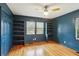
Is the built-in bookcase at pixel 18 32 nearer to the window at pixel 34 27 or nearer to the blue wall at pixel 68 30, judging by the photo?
the window at pixel 34 27

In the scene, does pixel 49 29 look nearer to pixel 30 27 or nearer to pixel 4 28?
pixel 30 27

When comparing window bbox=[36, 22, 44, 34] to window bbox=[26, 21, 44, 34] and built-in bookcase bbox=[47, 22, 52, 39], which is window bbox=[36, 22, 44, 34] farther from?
built-in bookcase bbox=[47, 22, 52, 39]

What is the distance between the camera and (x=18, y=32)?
5395 millimetres

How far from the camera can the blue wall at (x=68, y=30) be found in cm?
419

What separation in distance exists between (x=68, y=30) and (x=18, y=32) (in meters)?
2.61

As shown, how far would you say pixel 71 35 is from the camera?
441 cm

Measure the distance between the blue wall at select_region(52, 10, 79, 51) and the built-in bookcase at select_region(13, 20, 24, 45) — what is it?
2.09 metres

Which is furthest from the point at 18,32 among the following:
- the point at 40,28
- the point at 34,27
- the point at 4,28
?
the point at 4,28

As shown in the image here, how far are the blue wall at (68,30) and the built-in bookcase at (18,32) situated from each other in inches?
82.2

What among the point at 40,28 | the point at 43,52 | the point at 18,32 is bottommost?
the point at 43,52

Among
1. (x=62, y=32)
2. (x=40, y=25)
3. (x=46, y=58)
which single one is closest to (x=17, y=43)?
(x=40, y=25)

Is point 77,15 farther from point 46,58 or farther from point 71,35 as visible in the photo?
point 46,58

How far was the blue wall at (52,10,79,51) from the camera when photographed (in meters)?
4.19

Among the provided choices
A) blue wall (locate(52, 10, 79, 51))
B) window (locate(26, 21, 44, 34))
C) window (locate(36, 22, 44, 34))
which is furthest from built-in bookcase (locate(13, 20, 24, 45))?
blue wall (locate(52, 10, 79, 51))
